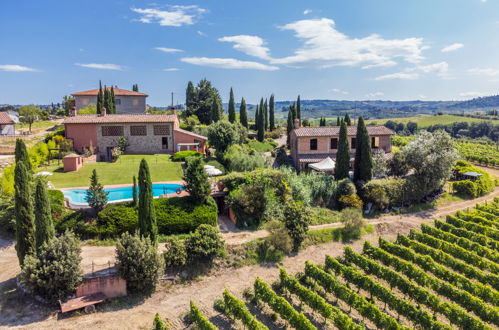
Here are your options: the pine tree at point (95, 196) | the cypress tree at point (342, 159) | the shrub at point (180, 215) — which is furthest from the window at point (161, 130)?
the cypress tree at point (342, 159)

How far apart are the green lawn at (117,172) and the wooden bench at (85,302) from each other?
1483 centimetres

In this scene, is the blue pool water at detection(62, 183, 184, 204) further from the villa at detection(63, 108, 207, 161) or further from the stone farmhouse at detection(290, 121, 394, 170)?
the stone farmhouse at detection(290, 121, 394, 170)

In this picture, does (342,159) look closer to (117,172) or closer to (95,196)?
(95,196)

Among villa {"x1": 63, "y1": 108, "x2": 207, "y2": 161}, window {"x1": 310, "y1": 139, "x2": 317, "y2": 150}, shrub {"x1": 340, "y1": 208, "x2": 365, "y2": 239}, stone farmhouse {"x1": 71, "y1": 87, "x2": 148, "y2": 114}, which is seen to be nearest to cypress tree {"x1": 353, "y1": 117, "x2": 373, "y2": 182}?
shrub {"x1": 340, "y1": 208, "x2": 365, "y2": 239}

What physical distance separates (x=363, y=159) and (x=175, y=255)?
19.6 metres

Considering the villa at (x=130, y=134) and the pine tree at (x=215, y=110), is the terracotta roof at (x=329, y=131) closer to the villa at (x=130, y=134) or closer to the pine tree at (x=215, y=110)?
the villa at (x=130, y=134)

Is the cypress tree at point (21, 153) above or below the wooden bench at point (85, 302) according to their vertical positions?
above

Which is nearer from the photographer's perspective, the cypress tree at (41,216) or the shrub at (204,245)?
the cypress tree at (41,216)

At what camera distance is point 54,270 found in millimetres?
15398

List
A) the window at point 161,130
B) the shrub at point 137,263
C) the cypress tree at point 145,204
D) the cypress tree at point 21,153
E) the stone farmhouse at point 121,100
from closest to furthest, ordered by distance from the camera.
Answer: the shrub at point 137,263
the cypress tree at point 145,204
the cypress tree at point 21,153
the window at point 161,130
the stone farmhouse at point 121,100

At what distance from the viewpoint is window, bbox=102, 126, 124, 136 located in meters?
40.7

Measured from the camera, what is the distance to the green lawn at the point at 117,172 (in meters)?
Answer: 30.2

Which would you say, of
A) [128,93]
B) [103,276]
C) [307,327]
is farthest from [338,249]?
[128,93]

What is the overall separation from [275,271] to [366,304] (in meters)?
6.06
